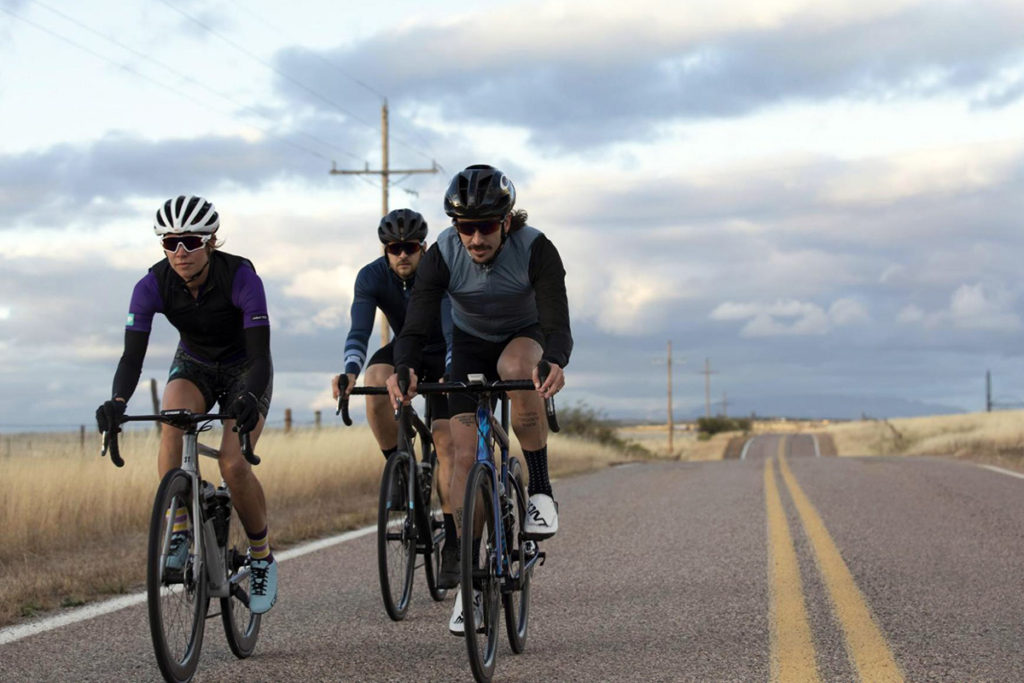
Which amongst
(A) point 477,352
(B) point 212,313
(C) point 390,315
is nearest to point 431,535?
(C) point 390,315

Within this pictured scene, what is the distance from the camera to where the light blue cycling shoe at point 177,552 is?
477 cm

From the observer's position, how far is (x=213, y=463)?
16.0 meters

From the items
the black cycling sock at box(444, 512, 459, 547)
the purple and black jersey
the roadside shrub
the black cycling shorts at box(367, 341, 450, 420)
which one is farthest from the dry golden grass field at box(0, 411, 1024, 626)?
the roadside shrub

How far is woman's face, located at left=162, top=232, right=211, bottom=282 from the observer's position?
17.5 feet

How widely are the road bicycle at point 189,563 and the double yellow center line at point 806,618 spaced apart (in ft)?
7.84

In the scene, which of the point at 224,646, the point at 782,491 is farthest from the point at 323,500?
the point at 224,646

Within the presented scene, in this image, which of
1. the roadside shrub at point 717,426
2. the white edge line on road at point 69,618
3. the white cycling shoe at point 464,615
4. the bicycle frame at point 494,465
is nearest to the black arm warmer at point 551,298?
the bicycle frame at point 494,465

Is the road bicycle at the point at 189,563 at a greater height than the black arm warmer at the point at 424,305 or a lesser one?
lesser

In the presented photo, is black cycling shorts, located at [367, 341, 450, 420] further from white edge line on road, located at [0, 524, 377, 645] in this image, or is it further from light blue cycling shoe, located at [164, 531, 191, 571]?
light blue cycling shoe, located at [164, 531, 191, 571]

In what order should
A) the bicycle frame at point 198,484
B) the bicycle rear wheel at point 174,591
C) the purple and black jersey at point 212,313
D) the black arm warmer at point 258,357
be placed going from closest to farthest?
the bicycle rear wheel at point 174,591 → the bicycle frame at point 198,484 → the black arm warmer at point 258,357 → the purple and black jersey at point 212,313

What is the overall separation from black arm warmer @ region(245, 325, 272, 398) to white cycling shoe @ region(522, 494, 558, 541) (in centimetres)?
137

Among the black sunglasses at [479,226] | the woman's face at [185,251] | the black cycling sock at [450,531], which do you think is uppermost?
the black sunglasses at [479,226]

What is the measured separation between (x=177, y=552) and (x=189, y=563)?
10 centimetres

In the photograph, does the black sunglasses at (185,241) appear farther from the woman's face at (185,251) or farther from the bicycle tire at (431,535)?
the bicycle tire at (431,535)
